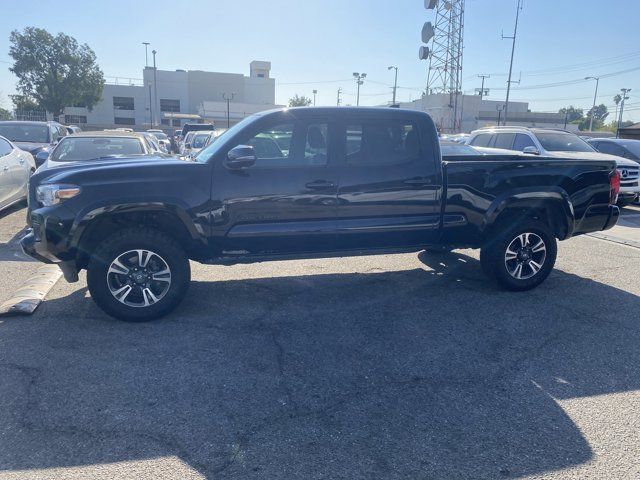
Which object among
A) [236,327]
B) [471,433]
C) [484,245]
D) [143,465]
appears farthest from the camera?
[484,245]

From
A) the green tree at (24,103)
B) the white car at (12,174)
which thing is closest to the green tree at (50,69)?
the green tree at (24,103)

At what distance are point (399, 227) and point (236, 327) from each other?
2034 mm

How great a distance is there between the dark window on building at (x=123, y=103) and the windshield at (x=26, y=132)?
63.9 m

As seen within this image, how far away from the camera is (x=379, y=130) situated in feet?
17.7

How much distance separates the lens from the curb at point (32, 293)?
4.87 metres

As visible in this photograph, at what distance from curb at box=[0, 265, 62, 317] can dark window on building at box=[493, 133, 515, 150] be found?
11.3 meters

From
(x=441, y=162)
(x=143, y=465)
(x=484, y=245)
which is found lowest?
(x=143, y=465)

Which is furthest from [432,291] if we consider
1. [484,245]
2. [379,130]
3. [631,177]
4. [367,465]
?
[631,177]

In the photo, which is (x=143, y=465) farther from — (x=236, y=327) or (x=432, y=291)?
(x=432, y=291)

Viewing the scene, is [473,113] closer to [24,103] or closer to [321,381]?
[24,103]

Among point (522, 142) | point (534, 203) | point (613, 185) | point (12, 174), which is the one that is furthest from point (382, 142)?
point (522, 142)

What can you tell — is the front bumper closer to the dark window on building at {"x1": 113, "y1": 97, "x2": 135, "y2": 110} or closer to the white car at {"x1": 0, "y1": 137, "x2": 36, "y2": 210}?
the white car at {"x1": 0, "y1": 137, "x2": 36, "y2": 210}

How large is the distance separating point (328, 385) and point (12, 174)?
785cm

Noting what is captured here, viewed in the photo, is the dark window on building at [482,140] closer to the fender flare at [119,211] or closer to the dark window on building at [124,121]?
the fender flare at [119,211]
